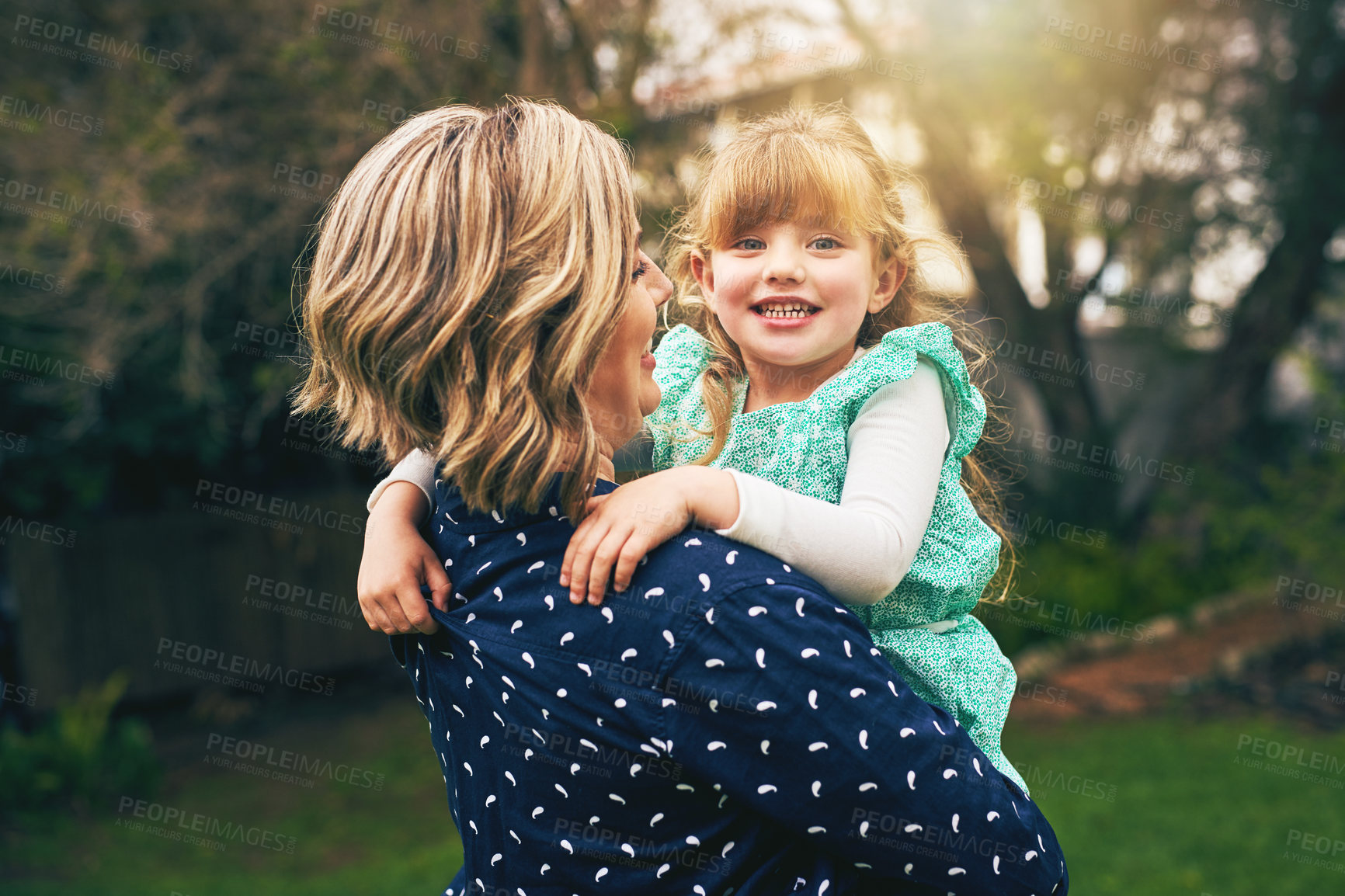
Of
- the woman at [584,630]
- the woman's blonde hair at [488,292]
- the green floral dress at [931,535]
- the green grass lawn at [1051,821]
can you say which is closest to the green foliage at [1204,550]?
the green grass lawn at [1051,821]

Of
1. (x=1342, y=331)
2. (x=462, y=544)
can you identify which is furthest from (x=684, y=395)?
(x=1342, y=331)

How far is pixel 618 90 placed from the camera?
20.4 feet

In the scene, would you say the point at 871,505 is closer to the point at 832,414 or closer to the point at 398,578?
the point at 832,414

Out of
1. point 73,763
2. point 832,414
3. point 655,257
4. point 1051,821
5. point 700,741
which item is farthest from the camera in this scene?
point 73,763

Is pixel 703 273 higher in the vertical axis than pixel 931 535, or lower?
higher

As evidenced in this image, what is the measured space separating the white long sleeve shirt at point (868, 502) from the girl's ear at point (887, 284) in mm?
239

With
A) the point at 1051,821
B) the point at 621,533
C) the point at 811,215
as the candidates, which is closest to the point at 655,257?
the point at 811,215

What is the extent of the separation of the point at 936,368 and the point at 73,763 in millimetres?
6908

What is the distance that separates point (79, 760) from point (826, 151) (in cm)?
687

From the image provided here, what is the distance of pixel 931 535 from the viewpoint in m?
1.63

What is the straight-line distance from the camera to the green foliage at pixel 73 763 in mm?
6367

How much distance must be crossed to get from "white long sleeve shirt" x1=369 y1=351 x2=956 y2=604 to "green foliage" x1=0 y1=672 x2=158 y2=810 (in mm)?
6149

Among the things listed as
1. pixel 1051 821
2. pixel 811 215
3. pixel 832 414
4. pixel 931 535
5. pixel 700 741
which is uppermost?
pixel 811 215

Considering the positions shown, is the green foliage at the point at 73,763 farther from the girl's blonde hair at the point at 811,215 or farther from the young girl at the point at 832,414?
the girl's blonde hair at the point at 811,215
